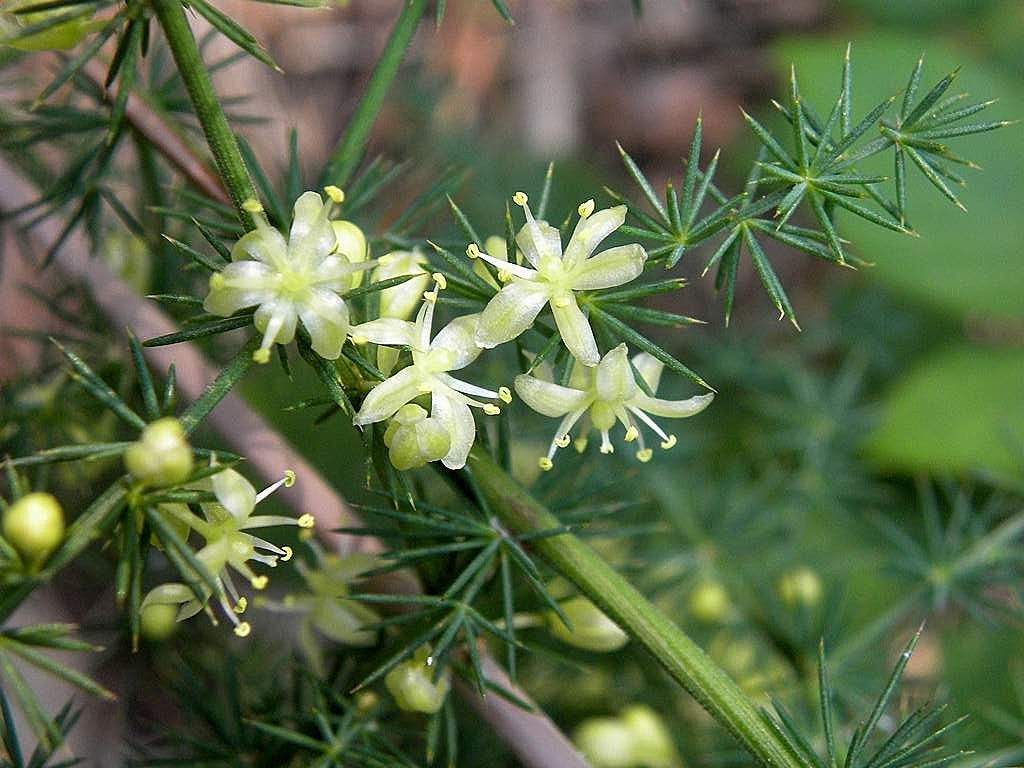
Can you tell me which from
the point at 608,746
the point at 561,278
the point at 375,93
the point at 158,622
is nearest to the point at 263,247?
the point at 561,278

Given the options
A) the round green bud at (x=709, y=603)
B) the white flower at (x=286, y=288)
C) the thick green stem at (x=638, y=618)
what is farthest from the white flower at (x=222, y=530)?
the round green bud at (x=709, y=603)

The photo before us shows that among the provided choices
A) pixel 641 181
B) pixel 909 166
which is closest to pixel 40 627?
pixel 641 181

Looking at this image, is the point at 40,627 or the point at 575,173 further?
the point at 575,173

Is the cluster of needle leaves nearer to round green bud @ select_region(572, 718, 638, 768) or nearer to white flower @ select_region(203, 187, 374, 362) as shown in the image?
white flower @ select_region(203, 187, 374, 362)

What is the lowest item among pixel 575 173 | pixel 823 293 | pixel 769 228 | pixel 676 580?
pixel 769 228

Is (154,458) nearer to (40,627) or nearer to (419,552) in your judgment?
(40,627)

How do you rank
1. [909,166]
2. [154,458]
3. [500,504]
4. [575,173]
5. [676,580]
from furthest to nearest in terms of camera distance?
[575,173], [909,166], [676,580], [500,504], [154,458]
